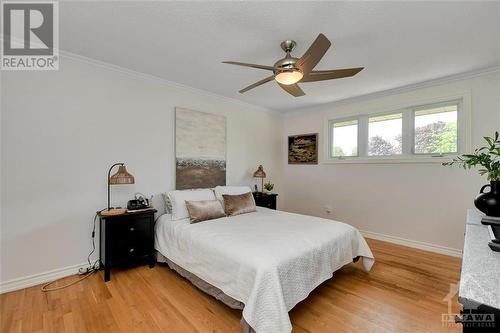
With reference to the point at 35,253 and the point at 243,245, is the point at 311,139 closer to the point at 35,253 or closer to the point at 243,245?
the point at 243,245

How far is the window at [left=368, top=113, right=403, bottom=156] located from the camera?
11.9ft

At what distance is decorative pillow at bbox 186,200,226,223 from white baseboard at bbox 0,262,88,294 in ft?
4.43

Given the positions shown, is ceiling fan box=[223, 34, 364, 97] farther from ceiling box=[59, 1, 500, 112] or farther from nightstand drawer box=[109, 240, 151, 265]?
nightstand drawer box=[109, 240, 151, 265]

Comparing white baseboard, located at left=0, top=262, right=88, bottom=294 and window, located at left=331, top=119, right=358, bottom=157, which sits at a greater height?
window, located at left=331, top=119, right=358, bottom=157

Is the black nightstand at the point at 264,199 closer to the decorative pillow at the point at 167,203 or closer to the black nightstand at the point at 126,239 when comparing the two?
the decorative pillow at the point at 167,203

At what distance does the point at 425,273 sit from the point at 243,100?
3.68 meters

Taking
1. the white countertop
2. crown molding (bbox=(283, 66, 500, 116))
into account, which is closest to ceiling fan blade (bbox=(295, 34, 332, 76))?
the white countertop

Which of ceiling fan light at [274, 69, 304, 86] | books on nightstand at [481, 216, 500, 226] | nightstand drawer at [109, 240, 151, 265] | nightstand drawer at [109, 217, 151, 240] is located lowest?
nightstand drawer at [109, 240, 151, 265]

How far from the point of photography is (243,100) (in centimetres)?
420

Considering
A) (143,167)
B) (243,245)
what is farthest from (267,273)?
(143,167)

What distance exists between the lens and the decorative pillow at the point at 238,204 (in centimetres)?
310

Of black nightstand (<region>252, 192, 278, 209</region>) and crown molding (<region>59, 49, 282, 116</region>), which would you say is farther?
black nightstand (<region>252, 192, 278, 209</region>)

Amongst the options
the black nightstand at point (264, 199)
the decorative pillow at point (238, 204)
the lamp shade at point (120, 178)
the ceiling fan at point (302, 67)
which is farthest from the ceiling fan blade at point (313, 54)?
the black nightstand at point (264, 199)

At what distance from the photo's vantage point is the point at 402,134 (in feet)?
11.7
